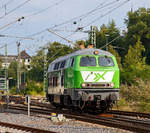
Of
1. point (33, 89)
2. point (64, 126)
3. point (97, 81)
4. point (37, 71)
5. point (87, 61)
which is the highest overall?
point (37, 71)

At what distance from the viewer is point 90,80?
15.0 m

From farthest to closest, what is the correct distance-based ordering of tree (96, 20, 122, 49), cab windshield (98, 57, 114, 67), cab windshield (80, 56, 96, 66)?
tree (96, 20, 122, 49)
cab windshield (98, 57, 114, 67)
cab windshield (80, 56, 96, 66)

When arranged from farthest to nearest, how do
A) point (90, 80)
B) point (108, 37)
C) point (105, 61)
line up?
point (108, 37)
point (105, 61)
point (90, 80)

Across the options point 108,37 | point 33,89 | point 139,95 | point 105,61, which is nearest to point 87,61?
point 105,61

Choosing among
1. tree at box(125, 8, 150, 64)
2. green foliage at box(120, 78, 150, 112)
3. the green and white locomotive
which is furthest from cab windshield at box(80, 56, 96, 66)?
tree at box(125, 8, 150, 64)

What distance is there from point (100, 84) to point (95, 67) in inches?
34.3

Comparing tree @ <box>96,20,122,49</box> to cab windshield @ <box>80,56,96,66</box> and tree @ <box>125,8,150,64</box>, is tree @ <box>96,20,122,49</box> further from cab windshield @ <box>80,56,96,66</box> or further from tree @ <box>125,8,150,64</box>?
cab windshield @ <box>80,56,96,66</box>

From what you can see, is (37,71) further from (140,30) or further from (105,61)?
(105,61)

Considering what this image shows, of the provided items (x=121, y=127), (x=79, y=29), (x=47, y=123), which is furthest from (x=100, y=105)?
(x=79, y=29)

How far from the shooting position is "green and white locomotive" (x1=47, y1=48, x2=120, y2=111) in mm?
14914

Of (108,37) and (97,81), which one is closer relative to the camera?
(97,81)

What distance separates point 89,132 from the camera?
33.2 ft

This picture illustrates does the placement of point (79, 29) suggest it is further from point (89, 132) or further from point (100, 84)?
point (89, 132)

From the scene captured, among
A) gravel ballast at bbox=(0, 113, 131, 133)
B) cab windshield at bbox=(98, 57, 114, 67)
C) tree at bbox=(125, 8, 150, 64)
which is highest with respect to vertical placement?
tree at bbox=(125, 8, 150, 64)
